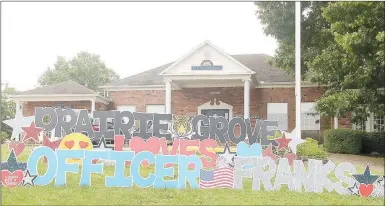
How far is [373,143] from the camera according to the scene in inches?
723

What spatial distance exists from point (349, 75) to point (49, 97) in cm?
1376

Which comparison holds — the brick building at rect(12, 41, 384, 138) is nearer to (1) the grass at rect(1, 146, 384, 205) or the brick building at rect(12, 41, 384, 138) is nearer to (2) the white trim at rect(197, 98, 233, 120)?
(2) the white trim at rect(197, 98, 233, 120)

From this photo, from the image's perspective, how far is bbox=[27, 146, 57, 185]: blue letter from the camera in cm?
882

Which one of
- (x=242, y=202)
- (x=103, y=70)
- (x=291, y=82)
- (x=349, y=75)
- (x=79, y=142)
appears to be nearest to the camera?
(x=242, y=202)

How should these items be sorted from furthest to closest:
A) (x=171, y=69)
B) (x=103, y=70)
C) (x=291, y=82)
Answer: (x=103, y=70), (x=291, y=82), (x=171, y=69)

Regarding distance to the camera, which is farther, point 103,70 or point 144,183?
point 103,70

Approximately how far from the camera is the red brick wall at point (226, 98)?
69.2 ft

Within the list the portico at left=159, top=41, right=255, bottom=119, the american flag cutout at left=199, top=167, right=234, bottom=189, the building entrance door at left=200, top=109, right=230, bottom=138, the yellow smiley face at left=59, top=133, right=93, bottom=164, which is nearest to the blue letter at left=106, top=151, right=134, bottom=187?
the yellow smiley face at left=59, top=133, right=93, bottom=164

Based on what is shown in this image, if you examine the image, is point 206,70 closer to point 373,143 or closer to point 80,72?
point 373,143

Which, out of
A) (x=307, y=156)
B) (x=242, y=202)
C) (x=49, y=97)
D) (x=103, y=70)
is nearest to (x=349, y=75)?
(x=307, y=156)

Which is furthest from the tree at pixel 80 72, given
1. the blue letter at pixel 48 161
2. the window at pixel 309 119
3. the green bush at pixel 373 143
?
the blue letter at pixel 48 161

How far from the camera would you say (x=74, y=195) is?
8.13 meters

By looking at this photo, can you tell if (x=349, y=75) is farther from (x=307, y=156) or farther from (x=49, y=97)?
(x=49, y=97)

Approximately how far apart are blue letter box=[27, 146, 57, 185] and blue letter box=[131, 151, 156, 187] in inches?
65.4
